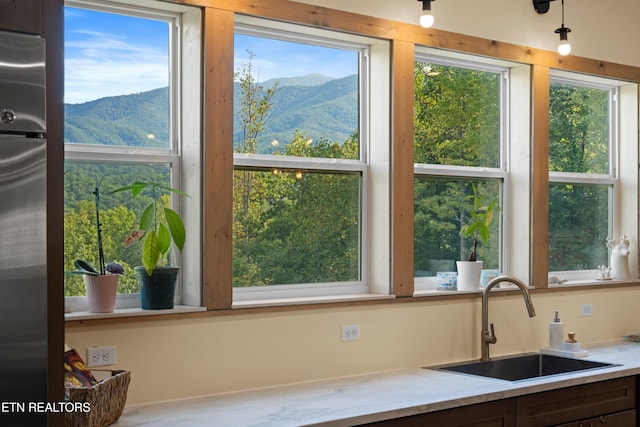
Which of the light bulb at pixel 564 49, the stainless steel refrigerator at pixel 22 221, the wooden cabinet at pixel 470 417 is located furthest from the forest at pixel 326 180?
the stainless steel refrigerator at pixel 22 221

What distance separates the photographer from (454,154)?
446 cm

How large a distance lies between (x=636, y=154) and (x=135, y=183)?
11.4 feet

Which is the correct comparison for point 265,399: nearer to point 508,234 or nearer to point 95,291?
point 95,291

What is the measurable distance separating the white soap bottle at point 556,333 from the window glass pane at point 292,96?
1.49 m

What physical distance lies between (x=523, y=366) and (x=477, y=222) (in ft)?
2.68

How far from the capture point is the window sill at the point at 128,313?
9.73ft

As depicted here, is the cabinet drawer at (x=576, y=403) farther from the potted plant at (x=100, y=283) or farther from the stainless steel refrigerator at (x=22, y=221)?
the stainless steel refrigerator at (x=22, y=221)

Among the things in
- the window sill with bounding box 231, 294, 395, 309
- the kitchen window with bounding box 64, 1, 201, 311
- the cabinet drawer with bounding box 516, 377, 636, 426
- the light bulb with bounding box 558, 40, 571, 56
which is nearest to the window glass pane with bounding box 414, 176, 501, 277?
the window sill with bounding box 231, 294, 395, 309

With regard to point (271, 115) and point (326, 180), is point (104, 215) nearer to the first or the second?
point (271, 115)

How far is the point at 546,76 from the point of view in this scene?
4.64m

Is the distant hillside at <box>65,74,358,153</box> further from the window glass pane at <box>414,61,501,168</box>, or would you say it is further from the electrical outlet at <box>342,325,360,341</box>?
the electrical outlet at <box>342,325,360,341</box>

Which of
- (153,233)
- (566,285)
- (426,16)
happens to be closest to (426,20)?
(426,16)

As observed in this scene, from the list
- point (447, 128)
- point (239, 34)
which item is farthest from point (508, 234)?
point (239, 34)

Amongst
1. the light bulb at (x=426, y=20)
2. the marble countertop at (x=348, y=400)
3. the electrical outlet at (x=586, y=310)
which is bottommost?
the marble countertop at (x=348, y=400)
